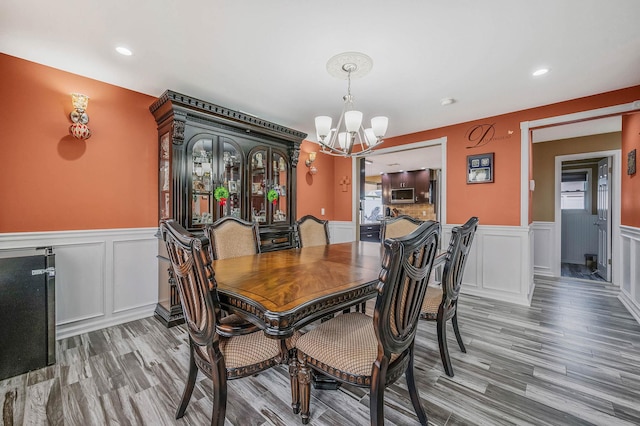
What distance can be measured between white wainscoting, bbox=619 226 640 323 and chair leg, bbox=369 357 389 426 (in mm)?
3449

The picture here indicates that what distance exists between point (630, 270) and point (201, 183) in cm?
511

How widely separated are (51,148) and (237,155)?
1.69 m

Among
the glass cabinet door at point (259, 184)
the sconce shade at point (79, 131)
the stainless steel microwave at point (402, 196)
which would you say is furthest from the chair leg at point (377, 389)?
the stainless steel microwave at point (402, 196)

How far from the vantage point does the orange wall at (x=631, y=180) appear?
282 centimetres

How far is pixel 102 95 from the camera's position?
2.65m

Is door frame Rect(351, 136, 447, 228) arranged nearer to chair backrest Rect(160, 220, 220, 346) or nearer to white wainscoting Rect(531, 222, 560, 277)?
white wainscoting Rect(531, 222, 560, 277)

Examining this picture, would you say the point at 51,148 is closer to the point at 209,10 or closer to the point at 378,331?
the point at 209,10

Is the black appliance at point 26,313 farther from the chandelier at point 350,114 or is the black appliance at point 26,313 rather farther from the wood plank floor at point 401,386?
the chandelier at point 350,114

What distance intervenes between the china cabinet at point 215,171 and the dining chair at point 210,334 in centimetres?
154

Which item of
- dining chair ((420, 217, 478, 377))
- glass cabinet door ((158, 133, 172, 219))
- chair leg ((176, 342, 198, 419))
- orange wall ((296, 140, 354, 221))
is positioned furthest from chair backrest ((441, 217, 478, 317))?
orange wall ((296, 140, 354, 221))

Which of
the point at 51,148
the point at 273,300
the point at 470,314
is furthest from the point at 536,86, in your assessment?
the point at 51,148

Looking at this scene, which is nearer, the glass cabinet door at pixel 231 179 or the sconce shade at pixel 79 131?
the sconce shade at pixel 79 131

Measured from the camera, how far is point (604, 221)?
4.46 metres

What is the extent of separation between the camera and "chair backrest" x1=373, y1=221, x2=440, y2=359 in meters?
1.03
